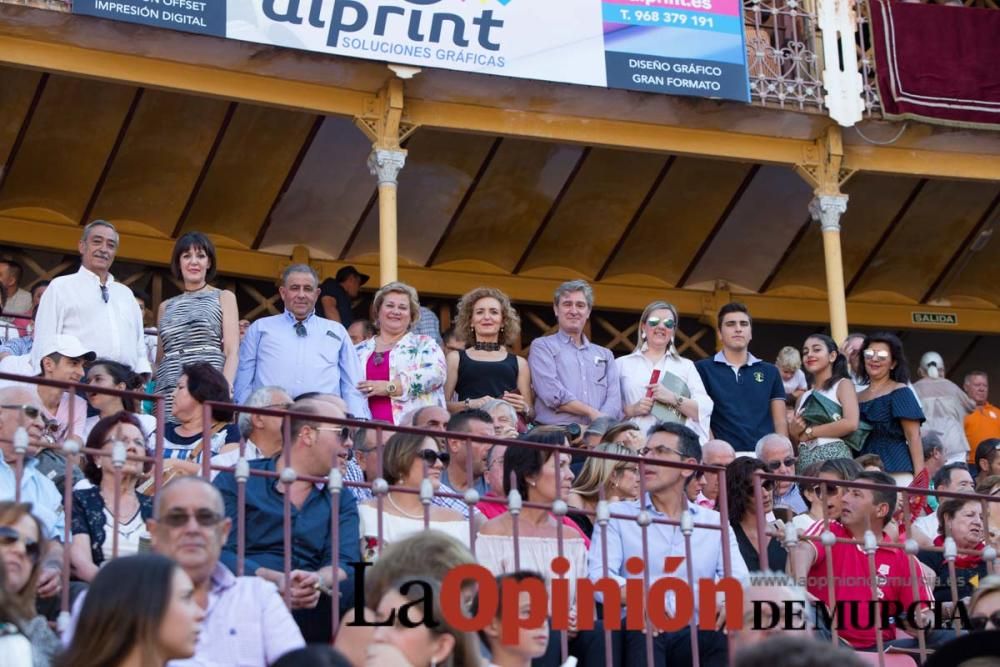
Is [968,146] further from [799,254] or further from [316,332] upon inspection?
[316,332]

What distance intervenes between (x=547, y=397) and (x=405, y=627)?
5242mm

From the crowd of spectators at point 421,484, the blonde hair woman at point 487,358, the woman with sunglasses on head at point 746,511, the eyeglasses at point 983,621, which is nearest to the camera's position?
the crowd of spectators at point 421,484

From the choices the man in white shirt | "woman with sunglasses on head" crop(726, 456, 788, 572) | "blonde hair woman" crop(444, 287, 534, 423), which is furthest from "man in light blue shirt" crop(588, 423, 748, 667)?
the man in white shirt

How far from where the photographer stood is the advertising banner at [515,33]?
11.9m

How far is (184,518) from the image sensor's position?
4.86 m

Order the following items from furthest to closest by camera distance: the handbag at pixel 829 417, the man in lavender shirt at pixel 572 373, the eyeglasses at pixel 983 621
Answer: the handbag at pixel 829 417
the man in lavender shirt at pixel 572 373
the eyeglasses at pixel 983 621

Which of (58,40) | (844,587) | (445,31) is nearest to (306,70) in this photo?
(445,31)

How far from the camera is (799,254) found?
663 inches

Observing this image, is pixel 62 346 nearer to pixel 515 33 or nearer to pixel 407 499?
pixel 407 499

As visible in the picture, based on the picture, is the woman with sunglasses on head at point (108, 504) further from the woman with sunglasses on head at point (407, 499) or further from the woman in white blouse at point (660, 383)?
the woman in white blouse at point (660, 383)

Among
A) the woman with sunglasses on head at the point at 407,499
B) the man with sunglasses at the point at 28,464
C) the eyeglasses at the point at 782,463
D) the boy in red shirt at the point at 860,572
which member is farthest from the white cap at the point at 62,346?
the boy in red shirt at the point at 860,572

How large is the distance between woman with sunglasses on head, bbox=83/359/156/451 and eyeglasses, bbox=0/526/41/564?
2.29 metres

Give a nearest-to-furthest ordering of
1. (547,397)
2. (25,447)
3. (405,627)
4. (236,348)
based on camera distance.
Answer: (405,627)
(25,447)
(236,348)
(547,397)

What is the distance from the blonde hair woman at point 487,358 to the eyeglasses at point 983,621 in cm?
400
